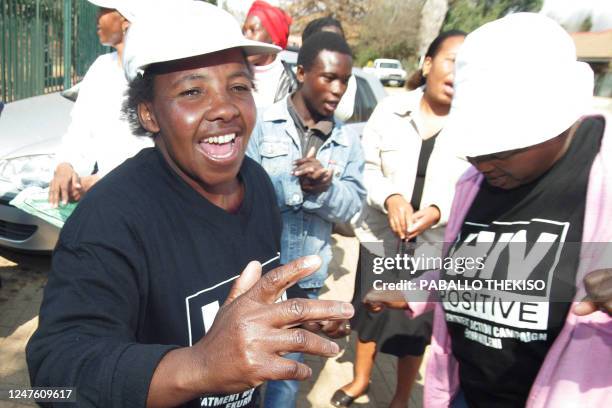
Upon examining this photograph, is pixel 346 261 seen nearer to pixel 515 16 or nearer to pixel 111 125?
pixel 111 125

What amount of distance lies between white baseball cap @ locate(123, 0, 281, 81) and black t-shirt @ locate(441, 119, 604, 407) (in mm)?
1017

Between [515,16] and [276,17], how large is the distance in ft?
9.49

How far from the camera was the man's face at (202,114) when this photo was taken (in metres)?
1.34

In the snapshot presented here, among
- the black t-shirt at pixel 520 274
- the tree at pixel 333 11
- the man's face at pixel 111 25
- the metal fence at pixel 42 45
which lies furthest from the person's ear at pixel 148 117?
the tree at pixel 333 11

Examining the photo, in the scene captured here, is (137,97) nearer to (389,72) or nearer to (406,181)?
(406,181)

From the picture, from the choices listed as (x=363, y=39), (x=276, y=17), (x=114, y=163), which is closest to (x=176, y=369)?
(x=114, y=163)

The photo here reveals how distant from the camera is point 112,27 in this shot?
263cm

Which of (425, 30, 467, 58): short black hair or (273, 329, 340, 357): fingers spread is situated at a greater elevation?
(425, 30, 467, 58): short black hair

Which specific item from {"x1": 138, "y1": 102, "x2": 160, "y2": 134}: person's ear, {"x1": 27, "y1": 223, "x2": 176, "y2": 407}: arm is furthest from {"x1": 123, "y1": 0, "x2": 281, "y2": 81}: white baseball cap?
{"x1": 27, "y1": 223, "x2": 176, "y2": 407}: arm

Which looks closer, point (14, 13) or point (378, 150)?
point (378, 150)

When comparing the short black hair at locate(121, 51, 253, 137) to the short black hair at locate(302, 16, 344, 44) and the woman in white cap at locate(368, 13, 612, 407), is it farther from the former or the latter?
the short black hair at locate(302, 16, 344, 44)

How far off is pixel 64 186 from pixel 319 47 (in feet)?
5.13

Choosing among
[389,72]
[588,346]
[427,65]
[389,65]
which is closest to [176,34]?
[588,346]

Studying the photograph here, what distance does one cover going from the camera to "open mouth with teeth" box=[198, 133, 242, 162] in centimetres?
140
